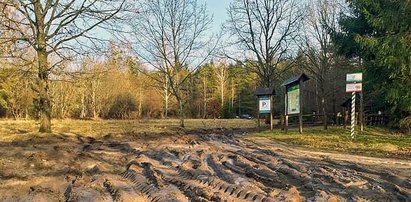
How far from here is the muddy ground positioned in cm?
677

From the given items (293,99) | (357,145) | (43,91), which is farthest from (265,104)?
(43,91)

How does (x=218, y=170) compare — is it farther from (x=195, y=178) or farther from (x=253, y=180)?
(x=253, y=180)

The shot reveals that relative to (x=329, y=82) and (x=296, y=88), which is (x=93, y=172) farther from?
(x=329, y=82)

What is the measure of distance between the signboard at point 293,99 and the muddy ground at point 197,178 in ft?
33.1

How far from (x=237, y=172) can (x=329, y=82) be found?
33164 mm

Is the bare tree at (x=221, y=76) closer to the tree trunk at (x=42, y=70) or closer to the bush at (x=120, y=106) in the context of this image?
the bush at (x=120, y=106)

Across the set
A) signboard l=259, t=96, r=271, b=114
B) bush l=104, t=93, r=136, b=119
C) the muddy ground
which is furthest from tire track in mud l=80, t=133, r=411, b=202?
bush l=104, t=93, r=136, b=119

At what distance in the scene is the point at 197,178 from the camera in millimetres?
8102

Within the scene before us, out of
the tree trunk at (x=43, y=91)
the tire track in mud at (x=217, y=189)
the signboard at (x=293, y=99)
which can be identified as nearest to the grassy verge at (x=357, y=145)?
the signboard at (x=293, y=99)

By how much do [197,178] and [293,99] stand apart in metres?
16.3

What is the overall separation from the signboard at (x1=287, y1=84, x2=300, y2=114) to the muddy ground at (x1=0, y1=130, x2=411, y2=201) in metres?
10.1

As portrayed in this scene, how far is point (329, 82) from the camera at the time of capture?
40281 millimetres

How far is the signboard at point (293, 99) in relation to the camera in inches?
899

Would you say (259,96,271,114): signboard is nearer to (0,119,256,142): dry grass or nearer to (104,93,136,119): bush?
(0,119,256,142): dry grass
